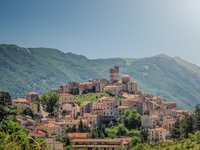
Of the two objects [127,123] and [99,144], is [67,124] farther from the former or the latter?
[99,144]

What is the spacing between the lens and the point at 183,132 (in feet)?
134

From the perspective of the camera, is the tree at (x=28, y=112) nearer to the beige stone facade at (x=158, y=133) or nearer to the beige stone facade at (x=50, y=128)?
the beige stone facade at (x=50, y=128)

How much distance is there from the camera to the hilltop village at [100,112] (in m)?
48.3

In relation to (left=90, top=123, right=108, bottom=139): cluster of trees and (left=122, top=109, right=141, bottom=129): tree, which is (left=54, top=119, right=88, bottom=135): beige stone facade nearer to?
(left=90, top=123, right=108, bottom=139): cluster of trees

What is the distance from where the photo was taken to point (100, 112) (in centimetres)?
5688

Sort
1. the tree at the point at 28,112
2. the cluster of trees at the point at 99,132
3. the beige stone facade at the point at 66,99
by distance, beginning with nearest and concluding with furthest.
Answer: the cluster of trees at the point at 99,132 < the tree at the point at 28,112 < the beige stone facade at the point at 66,99

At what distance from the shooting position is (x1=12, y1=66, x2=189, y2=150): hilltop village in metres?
48.3

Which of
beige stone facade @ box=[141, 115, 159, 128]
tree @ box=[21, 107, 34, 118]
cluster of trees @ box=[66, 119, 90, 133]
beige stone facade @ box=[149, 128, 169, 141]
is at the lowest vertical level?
beige stone facade @ box=[149, 128, 169, 141]

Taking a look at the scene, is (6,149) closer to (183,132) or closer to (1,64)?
(183,132)

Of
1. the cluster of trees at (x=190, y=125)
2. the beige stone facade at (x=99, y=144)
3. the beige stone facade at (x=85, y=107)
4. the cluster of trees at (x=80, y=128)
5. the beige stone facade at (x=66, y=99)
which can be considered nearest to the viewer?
the cluster of trees at (x=190, y=125)

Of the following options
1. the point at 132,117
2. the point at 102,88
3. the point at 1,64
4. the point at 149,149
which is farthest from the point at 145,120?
the point at 1,64

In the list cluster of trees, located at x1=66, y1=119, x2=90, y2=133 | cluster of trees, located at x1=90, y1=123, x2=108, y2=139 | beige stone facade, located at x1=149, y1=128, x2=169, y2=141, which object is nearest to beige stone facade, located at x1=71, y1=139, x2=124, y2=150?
cluster of trees, located at x1=90, y1=123, x2=108, y2=139

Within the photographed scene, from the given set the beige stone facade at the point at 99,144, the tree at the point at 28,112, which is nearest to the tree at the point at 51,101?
the tree at the point at 28,112

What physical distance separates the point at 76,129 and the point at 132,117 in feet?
25.7
